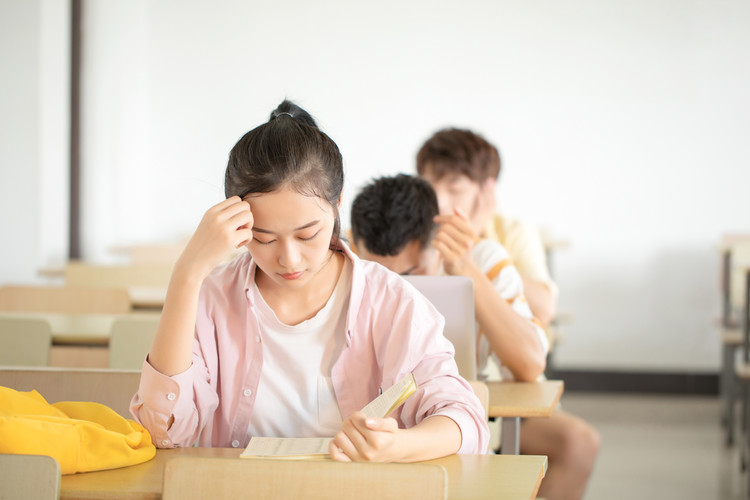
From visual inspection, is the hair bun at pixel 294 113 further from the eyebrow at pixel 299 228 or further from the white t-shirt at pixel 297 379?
the white t-shirt at pixel 297 379

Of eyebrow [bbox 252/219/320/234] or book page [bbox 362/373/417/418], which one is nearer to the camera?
book page [bbox 362/373/417/418]

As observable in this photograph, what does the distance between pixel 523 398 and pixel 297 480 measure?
1015 millimetres

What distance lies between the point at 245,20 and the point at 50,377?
453 centimetres

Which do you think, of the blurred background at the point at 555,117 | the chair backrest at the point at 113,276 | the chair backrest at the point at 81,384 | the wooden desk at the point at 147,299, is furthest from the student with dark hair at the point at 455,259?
the blurred background at the point at 555,117

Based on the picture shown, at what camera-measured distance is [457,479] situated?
1.21m

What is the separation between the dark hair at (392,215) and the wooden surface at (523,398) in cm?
41

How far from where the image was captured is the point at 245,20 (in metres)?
5.93

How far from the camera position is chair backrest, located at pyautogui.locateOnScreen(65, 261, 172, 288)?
3809 millimetres

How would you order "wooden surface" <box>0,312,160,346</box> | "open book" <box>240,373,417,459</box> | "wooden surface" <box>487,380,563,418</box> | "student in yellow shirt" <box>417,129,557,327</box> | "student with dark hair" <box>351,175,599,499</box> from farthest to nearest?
1. "student in yellow shirt" <box>417,129,557,327</box>
2. "wooden surface" <box>0,312,160,346</box>
3. "student with dark hair" <box>351,175,599,499</box>
4. "wooden surface" <box>487,380,563,418</box>
5. "open book" <box>240,373,417,459</box>

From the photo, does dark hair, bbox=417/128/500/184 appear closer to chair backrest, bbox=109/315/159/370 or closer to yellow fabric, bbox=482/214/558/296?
yellow fabric, bbox=482/214/558/296

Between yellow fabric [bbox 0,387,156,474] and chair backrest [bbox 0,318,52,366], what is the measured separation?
1.13 metres

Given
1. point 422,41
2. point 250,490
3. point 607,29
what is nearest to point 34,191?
point 422,41

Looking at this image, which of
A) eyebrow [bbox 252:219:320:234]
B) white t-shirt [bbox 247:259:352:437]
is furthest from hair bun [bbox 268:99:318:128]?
white t-shirt [bbox 247:259:352:437]

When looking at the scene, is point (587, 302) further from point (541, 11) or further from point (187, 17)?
point (187, 17)
